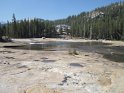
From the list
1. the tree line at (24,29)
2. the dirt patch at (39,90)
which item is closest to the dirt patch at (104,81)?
the dirt patch at (39,90)

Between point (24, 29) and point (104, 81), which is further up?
point (24, 29)

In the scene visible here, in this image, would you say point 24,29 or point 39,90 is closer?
point 39,90

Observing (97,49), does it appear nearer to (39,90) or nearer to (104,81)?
(104,81)

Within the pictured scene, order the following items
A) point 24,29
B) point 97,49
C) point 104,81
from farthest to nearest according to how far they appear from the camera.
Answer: point 24,29 → point 97,49 → point 104,81

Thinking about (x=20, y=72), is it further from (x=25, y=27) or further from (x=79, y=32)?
(x=79, y=32)

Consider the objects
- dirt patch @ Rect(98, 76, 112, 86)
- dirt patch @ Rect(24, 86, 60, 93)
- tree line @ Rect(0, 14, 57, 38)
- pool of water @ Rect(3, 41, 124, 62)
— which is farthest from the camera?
tree line @ Rect(0, 14, 57, 38)

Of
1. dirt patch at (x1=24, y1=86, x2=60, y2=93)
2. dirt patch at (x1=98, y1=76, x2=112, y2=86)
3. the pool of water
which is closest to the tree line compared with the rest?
the pool of water

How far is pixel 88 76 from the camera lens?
2392 cm

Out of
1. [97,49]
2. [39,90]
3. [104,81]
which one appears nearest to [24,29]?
[97,49]

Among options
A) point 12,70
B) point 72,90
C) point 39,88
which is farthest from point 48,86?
point 12,70

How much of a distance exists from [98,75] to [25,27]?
128 meters

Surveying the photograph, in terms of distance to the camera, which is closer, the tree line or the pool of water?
the pool of water

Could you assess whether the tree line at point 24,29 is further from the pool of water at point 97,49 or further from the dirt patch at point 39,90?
the dirt patch at point 39,90

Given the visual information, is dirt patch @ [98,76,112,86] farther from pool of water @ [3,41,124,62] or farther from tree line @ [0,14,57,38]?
tree line @ [0,14,57,38]
